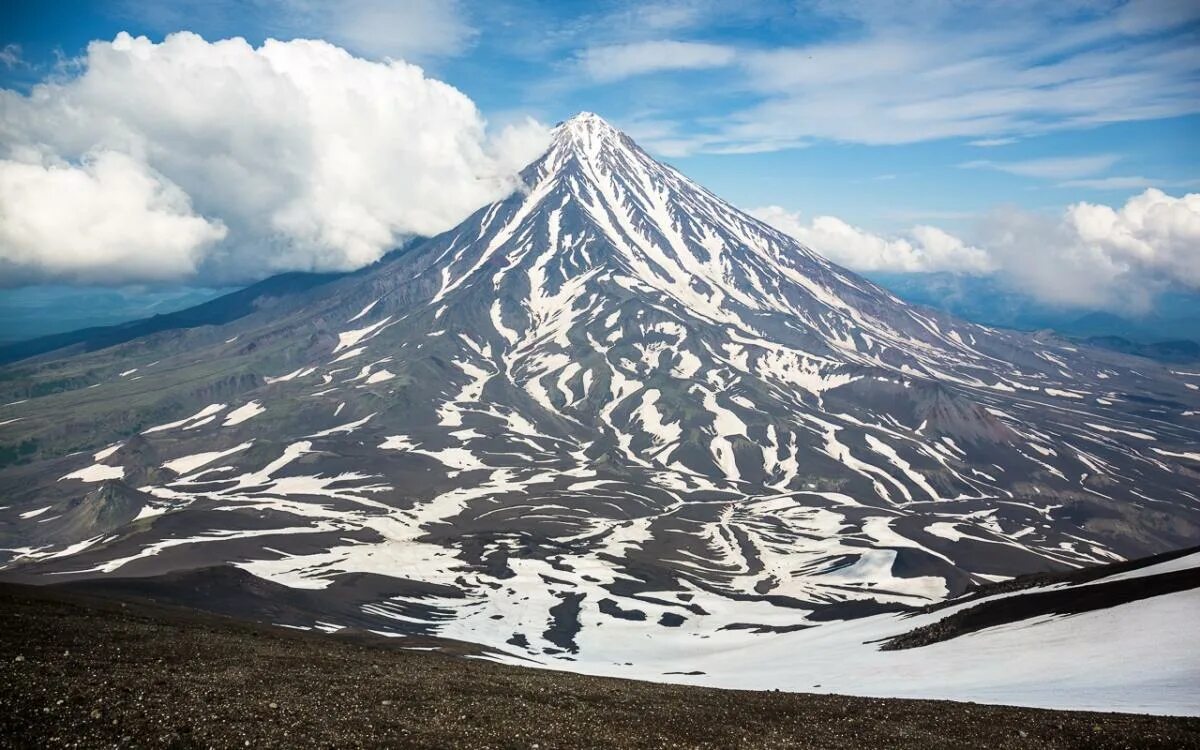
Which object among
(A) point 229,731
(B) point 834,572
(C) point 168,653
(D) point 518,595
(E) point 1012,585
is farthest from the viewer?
(B) point 834,572

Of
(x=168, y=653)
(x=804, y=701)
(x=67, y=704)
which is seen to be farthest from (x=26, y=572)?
(x=804, y=701)

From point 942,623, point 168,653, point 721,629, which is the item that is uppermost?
point 168,653

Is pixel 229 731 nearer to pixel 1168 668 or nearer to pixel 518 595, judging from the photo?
pixel 1168 668

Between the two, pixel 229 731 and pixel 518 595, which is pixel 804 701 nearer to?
pixel 229 731

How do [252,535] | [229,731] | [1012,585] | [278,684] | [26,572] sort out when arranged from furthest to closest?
[252,535] < [26,572] < [1012,585] < [278,684] < [229,731]

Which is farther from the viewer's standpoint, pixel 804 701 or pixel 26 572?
pixel 26 572

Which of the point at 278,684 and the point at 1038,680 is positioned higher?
the point at 278,684
